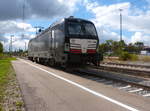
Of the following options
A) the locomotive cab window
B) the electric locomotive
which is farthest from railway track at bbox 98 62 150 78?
the locomotive cab window

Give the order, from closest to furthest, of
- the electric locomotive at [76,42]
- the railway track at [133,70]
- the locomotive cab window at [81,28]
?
the electric locomotive at [76,42]
the railway track at [133,70]
the locomotive cab window at [81,28]

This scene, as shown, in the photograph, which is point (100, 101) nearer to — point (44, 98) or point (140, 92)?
point (44, 98)

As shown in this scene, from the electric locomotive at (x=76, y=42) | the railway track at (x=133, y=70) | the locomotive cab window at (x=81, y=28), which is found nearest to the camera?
the electric locomotive at (x=76, y=42)

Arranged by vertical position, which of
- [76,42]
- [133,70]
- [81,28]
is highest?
[81,28]

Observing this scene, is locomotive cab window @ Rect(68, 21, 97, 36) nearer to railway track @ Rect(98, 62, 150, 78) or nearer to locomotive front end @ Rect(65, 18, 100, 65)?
locomotive front end @ Rect(65, 18, 100, 65)

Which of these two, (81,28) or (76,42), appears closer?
(76,42)

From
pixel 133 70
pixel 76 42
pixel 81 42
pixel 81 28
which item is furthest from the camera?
pixel 133 70

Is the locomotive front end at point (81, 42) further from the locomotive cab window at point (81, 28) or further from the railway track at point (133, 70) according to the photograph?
the railway track at point (133, 70)

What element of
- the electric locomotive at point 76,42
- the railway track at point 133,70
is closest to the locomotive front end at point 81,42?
the electric locomotive at point 76,42

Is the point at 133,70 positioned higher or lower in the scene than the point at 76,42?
lower

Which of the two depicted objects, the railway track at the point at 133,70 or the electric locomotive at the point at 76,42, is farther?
the railway track at the point at 133,70

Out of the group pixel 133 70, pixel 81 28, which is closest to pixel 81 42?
pixel 81 28

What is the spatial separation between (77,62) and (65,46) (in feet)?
4.36

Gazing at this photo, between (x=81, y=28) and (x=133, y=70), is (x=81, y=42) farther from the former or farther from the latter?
(x=133, y=70)
